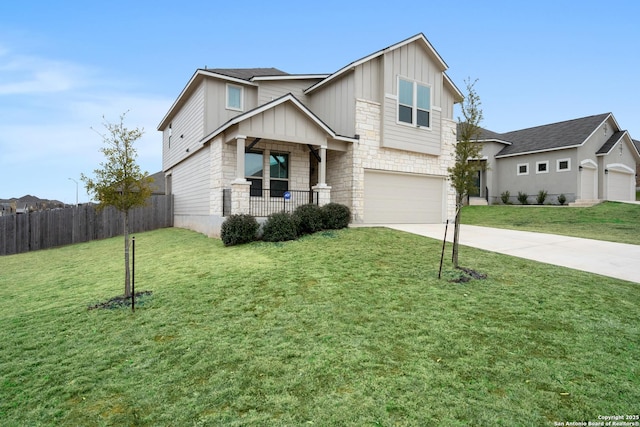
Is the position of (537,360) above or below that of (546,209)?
below

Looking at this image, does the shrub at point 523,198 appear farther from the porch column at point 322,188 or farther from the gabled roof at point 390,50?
the porch column at point 322,188

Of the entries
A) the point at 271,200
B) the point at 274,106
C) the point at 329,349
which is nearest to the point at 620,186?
the point at 271,200

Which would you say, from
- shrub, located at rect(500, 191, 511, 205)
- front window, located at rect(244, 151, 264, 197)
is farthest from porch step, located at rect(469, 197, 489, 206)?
front window, located at rect(244, 151, 264, 197)

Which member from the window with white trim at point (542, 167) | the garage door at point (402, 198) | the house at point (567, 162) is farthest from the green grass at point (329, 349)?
the window with white trim at point (542, 167)

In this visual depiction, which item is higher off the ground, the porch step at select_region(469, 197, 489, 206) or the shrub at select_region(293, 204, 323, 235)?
the porch step at select_region(469, 197, 489, 206)

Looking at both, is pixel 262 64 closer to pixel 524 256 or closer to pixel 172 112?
pixel 172 112

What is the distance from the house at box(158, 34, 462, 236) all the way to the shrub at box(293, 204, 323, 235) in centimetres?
117

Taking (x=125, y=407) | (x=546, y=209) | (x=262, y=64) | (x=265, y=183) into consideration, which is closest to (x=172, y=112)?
(x=262, y=64)

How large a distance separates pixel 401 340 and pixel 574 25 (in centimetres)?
1820

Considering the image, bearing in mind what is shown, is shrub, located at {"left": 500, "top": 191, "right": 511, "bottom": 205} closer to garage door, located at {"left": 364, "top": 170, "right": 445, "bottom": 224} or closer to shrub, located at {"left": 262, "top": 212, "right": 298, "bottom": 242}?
garage door, located at {"left": 364, "top": 170, "right": 445, "bottom": 224}

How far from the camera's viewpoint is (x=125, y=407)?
2.95 m

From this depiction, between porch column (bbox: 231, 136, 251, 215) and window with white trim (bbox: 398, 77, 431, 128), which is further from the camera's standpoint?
window with white trim (bbox: 398, 77, 431, 128)

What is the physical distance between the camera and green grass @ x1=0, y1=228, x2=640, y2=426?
2.81 m

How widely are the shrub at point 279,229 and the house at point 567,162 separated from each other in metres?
15.7
